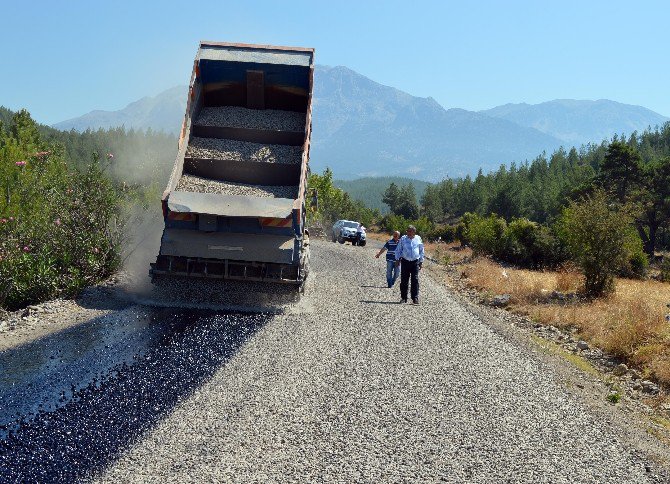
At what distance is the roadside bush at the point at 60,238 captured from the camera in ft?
37.9

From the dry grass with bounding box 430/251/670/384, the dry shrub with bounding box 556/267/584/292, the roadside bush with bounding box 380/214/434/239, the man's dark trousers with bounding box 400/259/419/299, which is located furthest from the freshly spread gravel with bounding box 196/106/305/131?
the roadside bush with bounding box 380/214/434/239

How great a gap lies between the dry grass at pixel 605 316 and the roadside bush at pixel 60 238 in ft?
30.9

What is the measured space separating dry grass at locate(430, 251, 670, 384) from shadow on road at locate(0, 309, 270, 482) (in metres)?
6.05

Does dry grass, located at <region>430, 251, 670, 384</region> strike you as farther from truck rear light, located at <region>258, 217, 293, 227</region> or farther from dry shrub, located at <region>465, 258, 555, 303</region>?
truck rear light, located at <region>258, 217, 293, 227</region>

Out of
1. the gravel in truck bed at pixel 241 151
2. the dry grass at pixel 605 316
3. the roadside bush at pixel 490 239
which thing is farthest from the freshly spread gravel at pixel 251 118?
the roadside bush at pixel 490 239

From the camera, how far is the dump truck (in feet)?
32.1

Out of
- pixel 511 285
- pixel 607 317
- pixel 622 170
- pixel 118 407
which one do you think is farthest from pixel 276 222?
pixel 622 170

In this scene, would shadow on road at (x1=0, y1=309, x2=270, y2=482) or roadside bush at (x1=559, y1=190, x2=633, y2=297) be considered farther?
roadside bush at (x1=559, y1=190, x2=633, y2=297)

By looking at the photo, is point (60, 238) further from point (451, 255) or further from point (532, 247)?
point (451, 255)

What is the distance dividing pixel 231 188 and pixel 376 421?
19.6ft

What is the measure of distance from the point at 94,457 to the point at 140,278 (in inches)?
319

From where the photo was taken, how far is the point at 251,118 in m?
11.9

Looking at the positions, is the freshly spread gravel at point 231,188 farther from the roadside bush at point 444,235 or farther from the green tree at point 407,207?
the green tree at point 407,207

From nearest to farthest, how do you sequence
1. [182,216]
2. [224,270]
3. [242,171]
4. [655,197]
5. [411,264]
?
[182,216] < [224,270] < [242,171] < [411,264] < [655,197]
